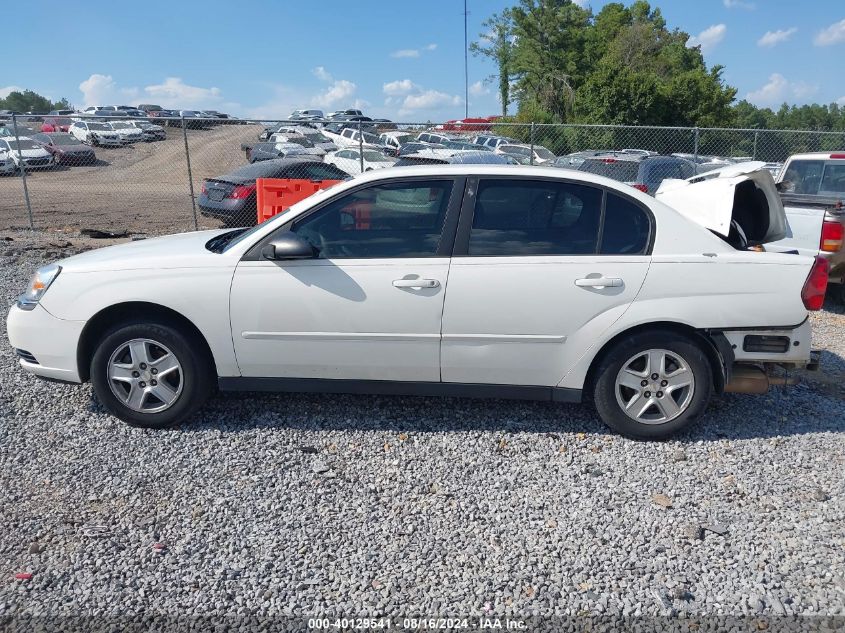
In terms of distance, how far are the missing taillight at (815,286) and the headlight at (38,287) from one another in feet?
14.8

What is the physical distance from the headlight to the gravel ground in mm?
738

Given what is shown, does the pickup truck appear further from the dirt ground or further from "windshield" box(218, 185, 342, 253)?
the dirt ground

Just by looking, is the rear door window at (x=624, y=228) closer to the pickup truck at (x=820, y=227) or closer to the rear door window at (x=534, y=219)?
the rear door window at (x=534, y=219)

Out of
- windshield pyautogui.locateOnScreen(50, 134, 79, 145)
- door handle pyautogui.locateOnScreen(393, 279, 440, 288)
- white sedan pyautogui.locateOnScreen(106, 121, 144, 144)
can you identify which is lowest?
door handle pyautogui.locateOnScreen(393, 279, 440, 288)

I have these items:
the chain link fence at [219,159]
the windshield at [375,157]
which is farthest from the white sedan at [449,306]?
the windshield at [375,157]

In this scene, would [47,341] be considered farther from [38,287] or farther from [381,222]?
[381,222]

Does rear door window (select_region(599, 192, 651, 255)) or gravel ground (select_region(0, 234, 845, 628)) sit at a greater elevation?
rear door window (select_region(599, 192, 651, 255))

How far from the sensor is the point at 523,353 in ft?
13.7

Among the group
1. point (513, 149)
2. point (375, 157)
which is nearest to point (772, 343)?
point (375, 157)

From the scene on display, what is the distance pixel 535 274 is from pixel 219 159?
26835mm

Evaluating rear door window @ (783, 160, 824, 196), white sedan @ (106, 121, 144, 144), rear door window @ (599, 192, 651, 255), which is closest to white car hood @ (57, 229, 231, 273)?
rear door window @ (599, 192, 651, 255)

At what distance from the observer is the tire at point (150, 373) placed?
167 inches

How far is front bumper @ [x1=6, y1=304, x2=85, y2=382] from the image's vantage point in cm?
Answer: 428

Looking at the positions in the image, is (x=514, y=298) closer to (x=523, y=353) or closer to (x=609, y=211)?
(x=523, y=353)
